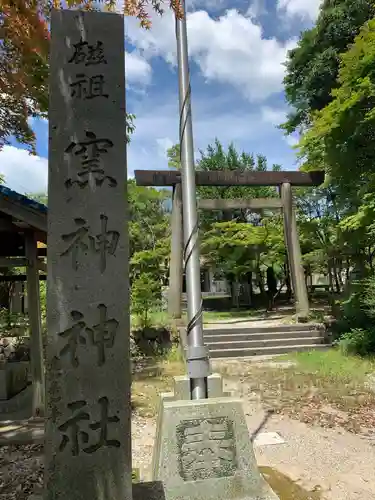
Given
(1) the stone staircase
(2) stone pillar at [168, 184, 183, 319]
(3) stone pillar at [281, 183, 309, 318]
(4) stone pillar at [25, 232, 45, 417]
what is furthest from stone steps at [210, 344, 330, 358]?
(4) stone pillar at [25, 232, 45, 417]

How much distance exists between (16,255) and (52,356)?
6323mm

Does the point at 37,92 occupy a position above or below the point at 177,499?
above

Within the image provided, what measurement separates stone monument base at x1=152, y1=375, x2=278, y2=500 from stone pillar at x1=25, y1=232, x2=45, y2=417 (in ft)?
10.6

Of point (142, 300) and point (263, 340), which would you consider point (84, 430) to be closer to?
point (263, 340)

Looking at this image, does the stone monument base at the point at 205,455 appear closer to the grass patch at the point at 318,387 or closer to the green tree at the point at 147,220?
the grass patch at the point at 318,387

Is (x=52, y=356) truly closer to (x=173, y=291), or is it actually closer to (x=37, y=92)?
(x=37, y=92)

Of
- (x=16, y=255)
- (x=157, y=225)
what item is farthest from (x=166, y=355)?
(x=157, y=225)

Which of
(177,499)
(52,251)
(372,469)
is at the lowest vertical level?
(372,469)

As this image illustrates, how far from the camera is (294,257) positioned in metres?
12.4

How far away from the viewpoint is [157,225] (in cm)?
2269

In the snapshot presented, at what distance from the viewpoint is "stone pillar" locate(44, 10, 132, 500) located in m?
2.60

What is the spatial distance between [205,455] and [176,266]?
338 inches

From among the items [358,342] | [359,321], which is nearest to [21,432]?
[358,342]

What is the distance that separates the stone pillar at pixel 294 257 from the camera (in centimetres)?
1227
